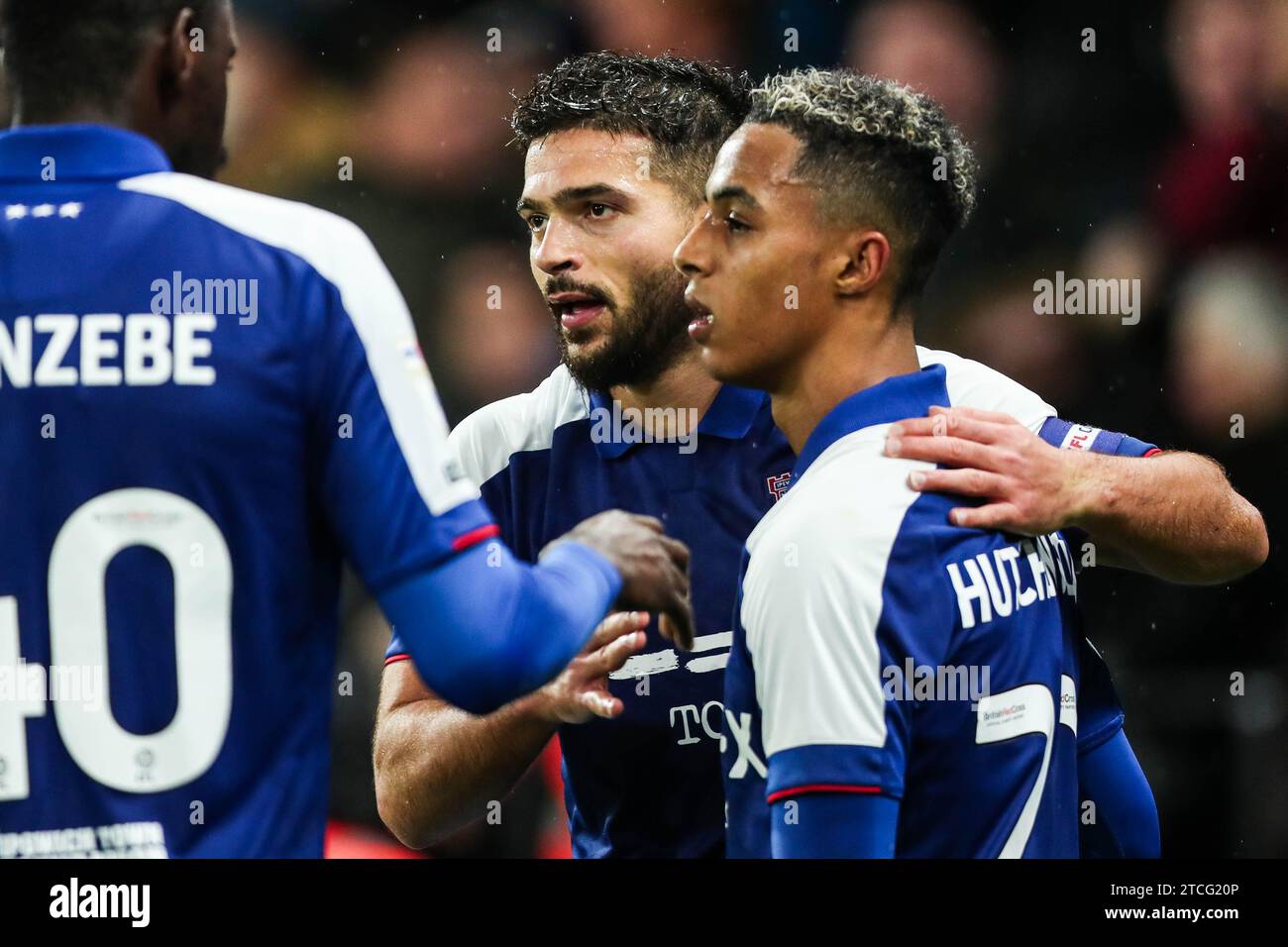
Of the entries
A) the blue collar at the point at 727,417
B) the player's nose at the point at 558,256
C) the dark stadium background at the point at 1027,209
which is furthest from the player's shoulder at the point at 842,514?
the dark stadium background at the point at 1027,209

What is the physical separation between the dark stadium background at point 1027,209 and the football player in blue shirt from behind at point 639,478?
1332mm

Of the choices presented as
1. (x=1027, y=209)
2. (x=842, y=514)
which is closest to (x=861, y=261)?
(x=842, y=514)

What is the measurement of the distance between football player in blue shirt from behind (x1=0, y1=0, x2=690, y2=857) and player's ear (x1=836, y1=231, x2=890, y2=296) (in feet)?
2.39

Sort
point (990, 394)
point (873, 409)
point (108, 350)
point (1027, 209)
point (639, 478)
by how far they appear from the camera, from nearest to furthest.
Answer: point (108, 350)
point (873, 409)
point (990, 394)
point (639, 478)
point (1027, 209)

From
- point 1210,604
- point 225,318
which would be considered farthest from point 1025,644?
point 1210,604

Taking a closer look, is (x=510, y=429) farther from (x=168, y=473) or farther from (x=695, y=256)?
(x=168, y=473)

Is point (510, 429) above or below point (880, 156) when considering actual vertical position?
below

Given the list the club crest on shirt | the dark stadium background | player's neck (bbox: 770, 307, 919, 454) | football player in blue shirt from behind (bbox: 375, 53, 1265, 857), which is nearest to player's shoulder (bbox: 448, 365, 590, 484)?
football player in blue shirt from behind (bbox: 375, 53, 1265, 857)

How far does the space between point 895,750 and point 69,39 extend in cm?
129

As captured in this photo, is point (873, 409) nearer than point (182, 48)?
No

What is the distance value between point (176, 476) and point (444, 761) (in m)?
1.04

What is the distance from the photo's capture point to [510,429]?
2.75 meters

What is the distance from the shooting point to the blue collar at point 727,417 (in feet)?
8.80
